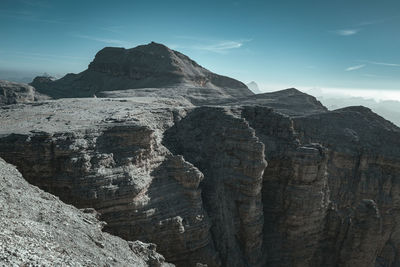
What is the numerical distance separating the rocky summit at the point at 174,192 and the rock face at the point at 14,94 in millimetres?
35040

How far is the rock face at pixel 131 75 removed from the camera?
81.2 m

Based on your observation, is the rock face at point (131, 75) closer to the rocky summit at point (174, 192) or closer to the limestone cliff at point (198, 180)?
the rocky summit at point (174, 192)

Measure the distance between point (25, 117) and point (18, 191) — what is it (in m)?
12.8

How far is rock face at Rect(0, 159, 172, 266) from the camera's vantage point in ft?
29.7

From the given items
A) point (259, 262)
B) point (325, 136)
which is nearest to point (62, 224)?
point (259, 262)

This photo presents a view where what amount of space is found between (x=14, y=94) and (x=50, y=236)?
60.8 m

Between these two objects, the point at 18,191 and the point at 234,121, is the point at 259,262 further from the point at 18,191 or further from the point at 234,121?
the point at 18,191

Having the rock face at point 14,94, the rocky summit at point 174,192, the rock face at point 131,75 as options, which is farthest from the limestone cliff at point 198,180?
the rock face at point 131,75

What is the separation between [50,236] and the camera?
10875 mm

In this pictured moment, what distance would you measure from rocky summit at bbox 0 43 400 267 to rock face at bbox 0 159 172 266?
0.20 feet

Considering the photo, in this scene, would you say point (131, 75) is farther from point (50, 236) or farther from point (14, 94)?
point (50, 236)

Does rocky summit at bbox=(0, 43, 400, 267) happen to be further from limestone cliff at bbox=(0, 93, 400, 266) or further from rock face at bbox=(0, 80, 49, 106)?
rock face at bbox=(0, 80, 49, 106)

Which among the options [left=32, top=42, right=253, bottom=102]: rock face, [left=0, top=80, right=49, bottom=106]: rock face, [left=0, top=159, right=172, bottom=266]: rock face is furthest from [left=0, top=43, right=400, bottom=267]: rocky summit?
[left=32, top=42, right=253, bottom=102]: rock face

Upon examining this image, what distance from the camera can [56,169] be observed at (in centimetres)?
1877
